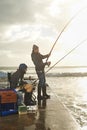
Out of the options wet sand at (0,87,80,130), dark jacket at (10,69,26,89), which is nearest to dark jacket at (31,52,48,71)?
dark jacket at (10,69,26,89)

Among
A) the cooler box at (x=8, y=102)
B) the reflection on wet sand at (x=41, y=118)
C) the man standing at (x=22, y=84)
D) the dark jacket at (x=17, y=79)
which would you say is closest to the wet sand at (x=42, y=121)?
the reflection on wet sand at (x=41, y=118)

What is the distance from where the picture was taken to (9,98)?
9461 mm

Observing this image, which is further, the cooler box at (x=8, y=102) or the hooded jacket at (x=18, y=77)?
the hooded jacket at (x=18, y=77)

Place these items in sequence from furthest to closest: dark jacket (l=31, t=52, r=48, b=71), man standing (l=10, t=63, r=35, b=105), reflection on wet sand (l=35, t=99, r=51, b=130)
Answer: dark jacket (l=31, t=52, r=48, b=71) → man standing (l=10, t=63, r=35, b=105) → reflection on wet sand (l=35, t=99, r=51, b=130)

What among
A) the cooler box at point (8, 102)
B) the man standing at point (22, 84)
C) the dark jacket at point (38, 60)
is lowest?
the cooler box at point (8, 102)

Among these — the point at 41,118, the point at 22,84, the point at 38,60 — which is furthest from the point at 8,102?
the point at 38,60

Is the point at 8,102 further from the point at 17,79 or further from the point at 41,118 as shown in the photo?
the point at 17,79

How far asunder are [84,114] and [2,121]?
4624 millimetres

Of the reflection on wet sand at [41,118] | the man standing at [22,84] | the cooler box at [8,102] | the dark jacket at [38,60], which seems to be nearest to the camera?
the reflection on wet sand at [41,118]

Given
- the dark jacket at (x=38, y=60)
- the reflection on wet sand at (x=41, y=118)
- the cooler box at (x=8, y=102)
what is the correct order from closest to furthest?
1. the reflection on wet sand at (x=41, y=118)
2. the cooler box at (x=8, y=102)
3. the dark jacket at (x=38, y=60)

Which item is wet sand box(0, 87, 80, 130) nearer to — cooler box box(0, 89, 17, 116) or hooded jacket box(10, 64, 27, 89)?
cooler box box(0, 89, 17, 116)

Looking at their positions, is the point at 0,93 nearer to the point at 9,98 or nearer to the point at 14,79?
the point at 9,98

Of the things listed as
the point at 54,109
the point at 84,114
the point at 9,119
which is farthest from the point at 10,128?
the point at 84,114

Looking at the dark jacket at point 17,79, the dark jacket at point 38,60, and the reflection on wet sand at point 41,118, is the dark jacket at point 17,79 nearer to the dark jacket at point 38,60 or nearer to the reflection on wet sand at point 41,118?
the reflection on wet sand at point 41,118
